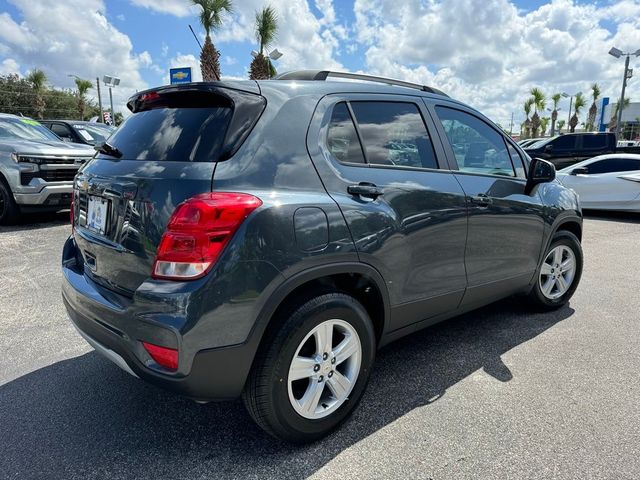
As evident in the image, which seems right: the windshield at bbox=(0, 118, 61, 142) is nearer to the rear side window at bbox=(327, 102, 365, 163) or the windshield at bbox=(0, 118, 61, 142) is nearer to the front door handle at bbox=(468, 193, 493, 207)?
the rear side window at bbox=(327, 102, 365, 163)

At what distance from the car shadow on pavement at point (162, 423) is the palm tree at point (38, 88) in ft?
171

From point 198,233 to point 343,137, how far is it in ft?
3.23

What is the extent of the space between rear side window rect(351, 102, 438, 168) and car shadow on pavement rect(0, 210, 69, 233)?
7.05m

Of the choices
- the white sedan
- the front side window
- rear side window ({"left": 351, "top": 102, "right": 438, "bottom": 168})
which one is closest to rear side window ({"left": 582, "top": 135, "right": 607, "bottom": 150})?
the white sedan

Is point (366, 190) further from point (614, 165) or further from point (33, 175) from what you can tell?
point (614, 165)

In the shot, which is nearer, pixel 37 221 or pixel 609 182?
pixel 37 221

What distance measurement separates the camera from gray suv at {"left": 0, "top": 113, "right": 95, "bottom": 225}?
23.9ft

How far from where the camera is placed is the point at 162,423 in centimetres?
250

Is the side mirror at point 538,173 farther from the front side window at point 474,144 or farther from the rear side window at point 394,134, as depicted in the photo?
the rear side window at point 394,134

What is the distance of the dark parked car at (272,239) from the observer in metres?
1.95

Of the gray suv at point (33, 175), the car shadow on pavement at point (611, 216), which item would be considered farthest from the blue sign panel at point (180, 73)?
the car shadow on pavement at point (611, 216)

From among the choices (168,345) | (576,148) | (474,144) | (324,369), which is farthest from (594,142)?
(168,345)

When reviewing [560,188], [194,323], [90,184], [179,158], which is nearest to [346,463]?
[194,323]

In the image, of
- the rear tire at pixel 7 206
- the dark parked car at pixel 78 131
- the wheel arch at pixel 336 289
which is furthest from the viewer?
the dark parked car at pixel 78 131
